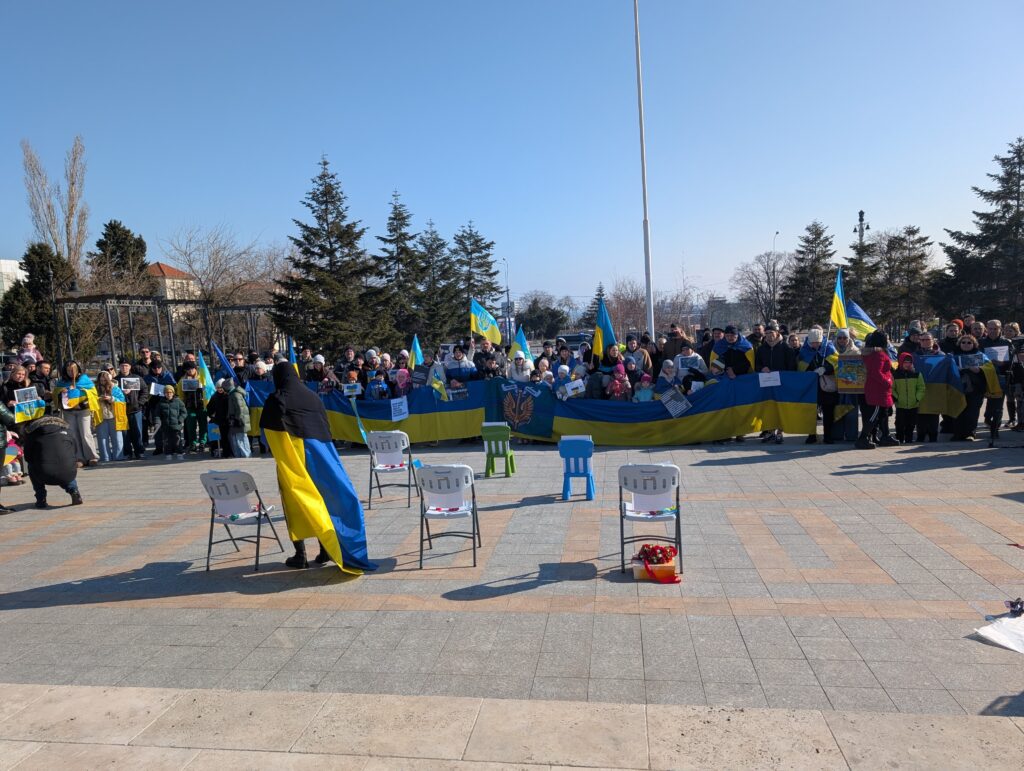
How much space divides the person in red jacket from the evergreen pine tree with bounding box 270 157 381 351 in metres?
25.9

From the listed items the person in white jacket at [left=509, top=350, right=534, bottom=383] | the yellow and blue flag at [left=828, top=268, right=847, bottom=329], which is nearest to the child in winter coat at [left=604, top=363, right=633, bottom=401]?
the person in white jacket at [left=509, top=350, right=534, bottom=383]

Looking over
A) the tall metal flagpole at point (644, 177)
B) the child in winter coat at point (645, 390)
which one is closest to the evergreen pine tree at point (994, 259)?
the tall metal flagpole at point (644, 177)

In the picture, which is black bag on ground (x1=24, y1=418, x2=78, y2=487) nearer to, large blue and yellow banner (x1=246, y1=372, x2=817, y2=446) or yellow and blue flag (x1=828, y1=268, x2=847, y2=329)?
large blue and yellow banner (x1=246, y1=372, x2=817, y2=446)

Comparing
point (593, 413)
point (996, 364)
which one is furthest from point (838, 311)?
point (593, 413)

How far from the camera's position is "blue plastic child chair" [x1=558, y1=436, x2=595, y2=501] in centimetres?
918

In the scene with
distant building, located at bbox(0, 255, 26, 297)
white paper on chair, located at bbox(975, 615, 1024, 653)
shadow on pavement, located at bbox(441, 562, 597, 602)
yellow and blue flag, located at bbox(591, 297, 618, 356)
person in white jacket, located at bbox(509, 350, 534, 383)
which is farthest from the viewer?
distant building, located at bbox(0, 255, 26, 297)

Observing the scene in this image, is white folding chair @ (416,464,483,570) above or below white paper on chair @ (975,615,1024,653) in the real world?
above

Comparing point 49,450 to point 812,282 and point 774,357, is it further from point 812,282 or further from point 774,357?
point 812,282

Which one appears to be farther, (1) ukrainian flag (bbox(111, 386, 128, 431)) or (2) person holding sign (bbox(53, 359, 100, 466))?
(1) ukrainian flag (bbox(111, 386, 128, 431))

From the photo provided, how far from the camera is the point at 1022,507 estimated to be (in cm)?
805

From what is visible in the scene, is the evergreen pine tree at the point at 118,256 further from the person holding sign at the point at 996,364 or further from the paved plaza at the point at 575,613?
the person holding sign at the point at 996,364

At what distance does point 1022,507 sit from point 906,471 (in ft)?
6.86

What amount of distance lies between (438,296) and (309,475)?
39172mm

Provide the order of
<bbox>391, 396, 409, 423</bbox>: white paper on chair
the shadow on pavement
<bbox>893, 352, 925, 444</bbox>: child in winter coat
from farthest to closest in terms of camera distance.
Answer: <bbox>391, 396, 409, 423</bbox>: white paper on chair < <bbox>893, 352, 925, 444</bbox>: child in winter coat < the shadow on pavement
